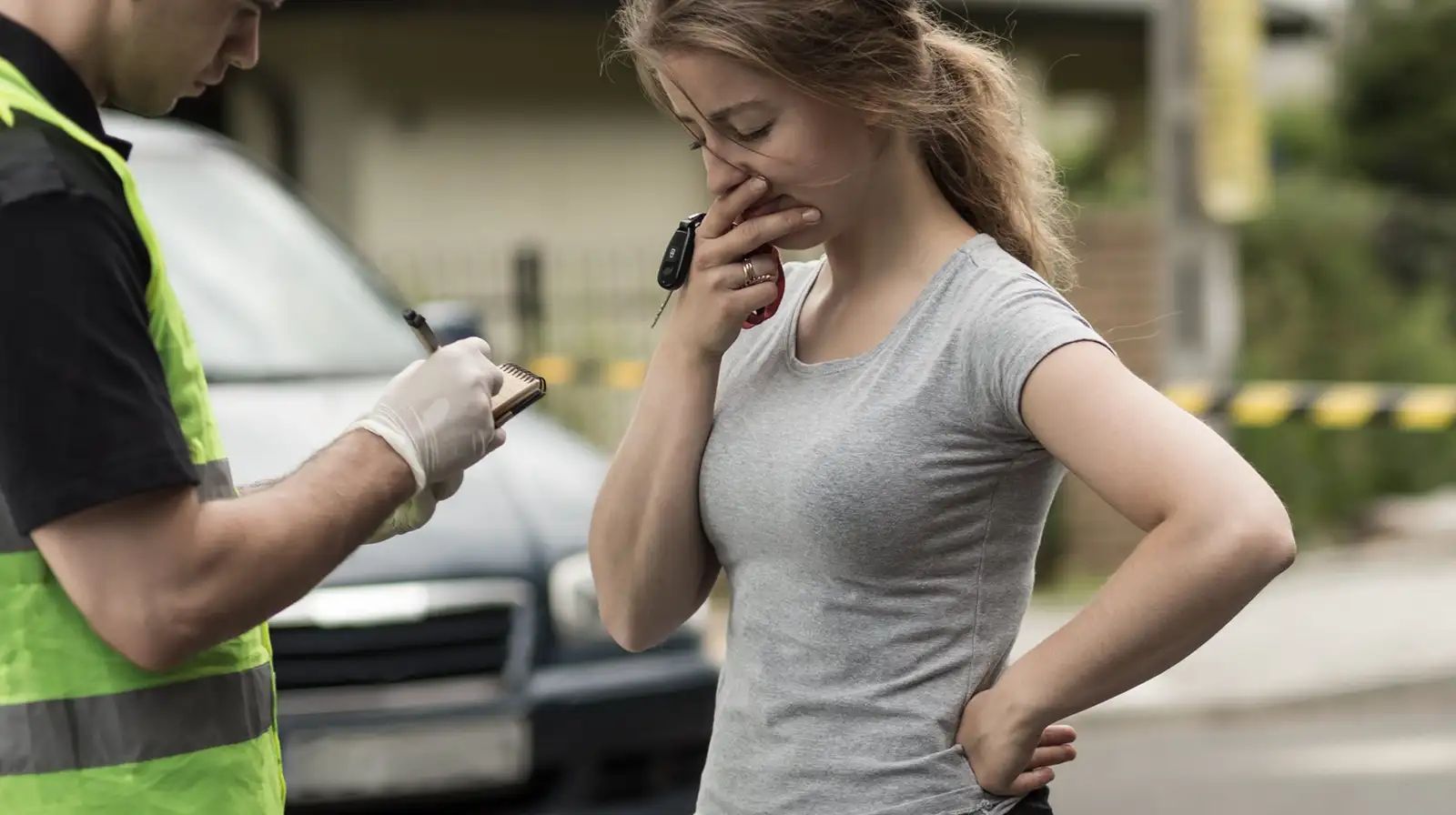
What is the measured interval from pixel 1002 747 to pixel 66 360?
1045 mm

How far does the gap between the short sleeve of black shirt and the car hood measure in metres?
2.69

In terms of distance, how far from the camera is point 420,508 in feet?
8.24

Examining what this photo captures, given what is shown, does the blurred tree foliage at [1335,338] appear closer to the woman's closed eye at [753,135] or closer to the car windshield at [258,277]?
the car windshield at [258,277]

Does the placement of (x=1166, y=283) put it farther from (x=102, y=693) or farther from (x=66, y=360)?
(x=66, y=360)

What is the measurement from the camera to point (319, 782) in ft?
14.8

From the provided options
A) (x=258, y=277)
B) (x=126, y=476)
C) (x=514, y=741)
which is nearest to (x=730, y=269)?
(x=126, y=476)

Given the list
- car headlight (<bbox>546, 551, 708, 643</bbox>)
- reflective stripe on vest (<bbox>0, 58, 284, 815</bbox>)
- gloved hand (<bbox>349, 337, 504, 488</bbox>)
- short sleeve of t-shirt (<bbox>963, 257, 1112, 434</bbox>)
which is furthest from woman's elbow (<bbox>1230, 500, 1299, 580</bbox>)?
car headlight (<bbox>546, 551, 708, 643</bbox>)

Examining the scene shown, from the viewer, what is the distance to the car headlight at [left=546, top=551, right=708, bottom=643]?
477 cm

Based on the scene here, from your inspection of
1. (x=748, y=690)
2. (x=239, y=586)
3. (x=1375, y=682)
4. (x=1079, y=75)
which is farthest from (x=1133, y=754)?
(x=1079, y=75)

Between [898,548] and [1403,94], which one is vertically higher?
[898,548]

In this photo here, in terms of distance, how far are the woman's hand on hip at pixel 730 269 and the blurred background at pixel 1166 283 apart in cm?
296

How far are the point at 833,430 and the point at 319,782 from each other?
256cm

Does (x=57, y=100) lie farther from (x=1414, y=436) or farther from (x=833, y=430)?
(x=1414, y=436)

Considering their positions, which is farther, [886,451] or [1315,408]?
[1315,408]
